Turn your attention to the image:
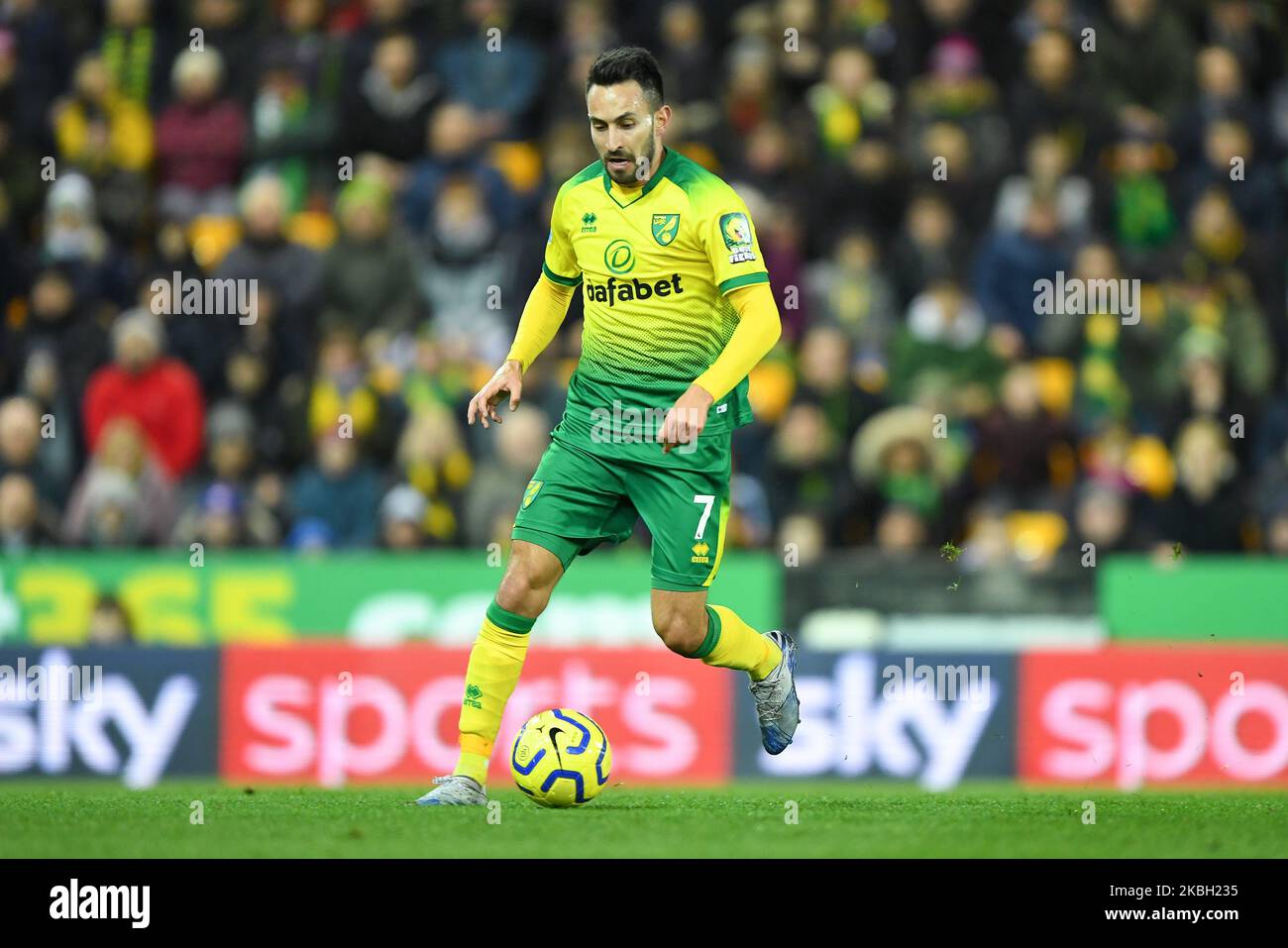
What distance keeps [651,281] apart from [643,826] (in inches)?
78.4

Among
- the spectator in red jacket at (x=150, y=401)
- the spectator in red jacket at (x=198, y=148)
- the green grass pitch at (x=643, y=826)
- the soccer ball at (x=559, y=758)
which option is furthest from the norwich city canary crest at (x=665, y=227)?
the spectator in red jacket at (x=198, y=148)

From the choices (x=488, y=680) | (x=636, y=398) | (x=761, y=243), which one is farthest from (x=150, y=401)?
(x=636, y=398)

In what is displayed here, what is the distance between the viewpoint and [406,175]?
15.6 metres

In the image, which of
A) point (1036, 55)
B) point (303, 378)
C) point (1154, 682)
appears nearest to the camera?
point (1154, 682)

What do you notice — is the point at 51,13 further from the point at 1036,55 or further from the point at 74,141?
the point at 1036,55

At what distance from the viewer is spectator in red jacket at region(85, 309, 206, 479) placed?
46.5 feet

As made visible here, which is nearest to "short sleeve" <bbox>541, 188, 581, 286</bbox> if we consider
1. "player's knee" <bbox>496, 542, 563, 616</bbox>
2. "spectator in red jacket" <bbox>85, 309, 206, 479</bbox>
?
"player's knee" <bbox>496, 542, 563, 616</bbox>

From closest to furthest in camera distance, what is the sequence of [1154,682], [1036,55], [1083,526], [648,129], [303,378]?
1. [648,129]
2. [1154,682]
3. [1083,526]
4. [303,378]
5. [1036,55]

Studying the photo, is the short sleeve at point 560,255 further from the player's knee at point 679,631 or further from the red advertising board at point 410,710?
the red advertising board at point 410,710

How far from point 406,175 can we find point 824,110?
294 centimetres

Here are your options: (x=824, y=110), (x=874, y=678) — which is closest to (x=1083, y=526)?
(x=874, y=678)

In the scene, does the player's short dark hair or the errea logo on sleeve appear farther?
the errea logo on sleeve

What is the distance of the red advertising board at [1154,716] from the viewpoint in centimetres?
1168

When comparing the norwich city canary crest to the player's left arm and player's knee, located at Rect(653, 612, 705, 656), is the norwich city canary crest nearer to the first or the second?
the player's left arm
